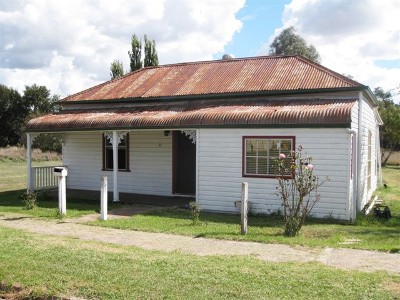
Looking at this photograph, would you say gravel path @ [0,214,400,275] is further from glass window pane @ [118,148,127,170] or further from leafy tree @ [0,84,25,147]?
leafy tree @ [0,84,25,147]

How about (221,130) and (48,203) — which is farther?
(48,203)

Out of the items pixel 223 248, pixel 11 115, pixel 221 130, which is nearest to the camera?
pixel 223 248

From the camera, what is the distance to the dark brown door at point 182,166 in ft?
53.9

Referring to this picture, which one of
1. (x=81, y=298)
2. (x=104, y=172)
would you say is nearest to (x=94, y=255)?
(x=81, y=298)

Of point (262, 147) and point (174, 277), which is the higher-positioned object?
point (262, 147)

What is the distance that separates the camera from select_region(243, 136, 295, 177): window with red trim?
12.3 m

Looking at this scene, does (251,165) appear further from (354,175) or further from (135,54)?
(135,54)

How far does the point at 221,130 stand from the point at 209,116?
55 centimetres

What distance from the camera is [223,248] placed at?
8516mm

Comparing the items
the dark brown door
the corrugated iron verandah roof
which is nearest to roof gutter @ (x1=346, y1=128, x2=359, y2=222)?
the corrugated iron verandah roof

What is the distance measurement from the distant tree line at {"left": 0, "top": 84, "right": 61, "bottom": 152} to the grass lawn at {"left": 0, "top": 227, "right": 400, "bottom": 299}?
160ft

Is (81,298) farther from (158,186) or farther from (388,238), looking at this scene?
(158,186)

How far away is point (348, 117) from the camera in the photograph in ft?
36.9

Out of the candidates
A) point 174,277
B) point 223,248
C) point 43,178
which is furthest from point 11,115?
Answer: point 174,277
